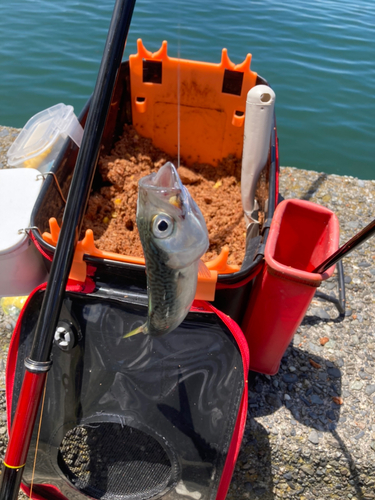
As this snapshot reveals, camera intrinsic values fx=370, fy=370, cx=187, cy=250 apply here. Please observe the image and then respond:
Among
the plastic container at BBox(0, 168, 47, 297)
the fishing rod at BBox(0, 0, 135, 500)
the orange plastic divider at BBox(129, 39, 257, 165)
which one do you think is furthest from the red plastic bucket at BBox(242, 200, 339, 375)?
the orange plastic divider at BBox(129, 39, 257, 165)

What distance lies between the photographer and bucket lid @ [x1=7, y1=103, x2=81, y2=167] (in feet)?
9.45

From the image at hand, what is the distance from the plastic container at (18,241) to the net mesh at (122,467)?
2.93 feet

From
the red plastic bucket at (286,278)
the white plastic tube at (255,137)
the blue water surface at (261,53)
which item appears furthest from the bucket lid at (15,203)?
the blue water surface at (261,53)

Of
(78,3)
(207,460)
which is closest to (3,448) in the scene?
(207,460)

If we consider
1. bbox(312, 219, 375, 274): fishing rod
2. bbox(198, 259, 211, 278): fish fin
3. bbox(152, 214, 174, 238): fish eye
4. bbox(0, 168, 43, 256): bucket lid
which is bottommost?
bbox(0, 168, 43, 256): bucket lid

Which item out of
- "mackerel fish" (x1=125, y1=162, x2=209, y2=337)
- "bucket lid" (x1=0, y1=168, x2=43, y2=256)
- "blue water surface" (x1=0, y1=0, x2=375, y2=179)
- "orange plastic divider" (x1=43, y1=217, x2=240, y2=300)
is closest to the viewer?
"mackerel fish" (x1=125, y1=162, x2=209, y2=337)

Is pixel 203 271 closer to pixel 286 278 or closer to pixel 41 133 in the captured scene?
pixel 286 278

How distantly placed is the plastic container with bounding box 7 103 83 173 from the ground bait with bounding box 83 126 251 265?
0.51m

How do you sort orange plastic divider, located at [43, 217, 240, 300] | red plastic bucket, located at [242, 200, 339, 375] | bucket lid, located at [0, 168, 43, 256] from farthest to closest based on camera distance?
bucket lid, located at [0, 168, 43, 256] → red plastic bucket, located at [242, 200, 339, 375] → orange plastic divider, located at [43, 217, 240, 300]

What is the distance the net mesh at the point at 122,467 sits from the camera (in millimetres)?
1803

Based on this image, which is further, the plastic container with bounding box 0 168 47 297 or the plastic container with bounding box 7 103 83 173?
the plastic container with bounding box 7 103 83 173

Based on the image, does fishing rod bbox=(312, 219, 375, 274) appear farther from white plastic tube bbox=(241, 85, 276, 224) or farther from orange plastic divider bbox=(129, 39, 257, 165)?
orange plastic divider bbox=(129, 39, 257, 165)

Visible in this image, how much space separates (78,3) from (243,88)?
8667 mm

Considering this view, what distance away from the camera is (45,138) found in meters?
3.00
